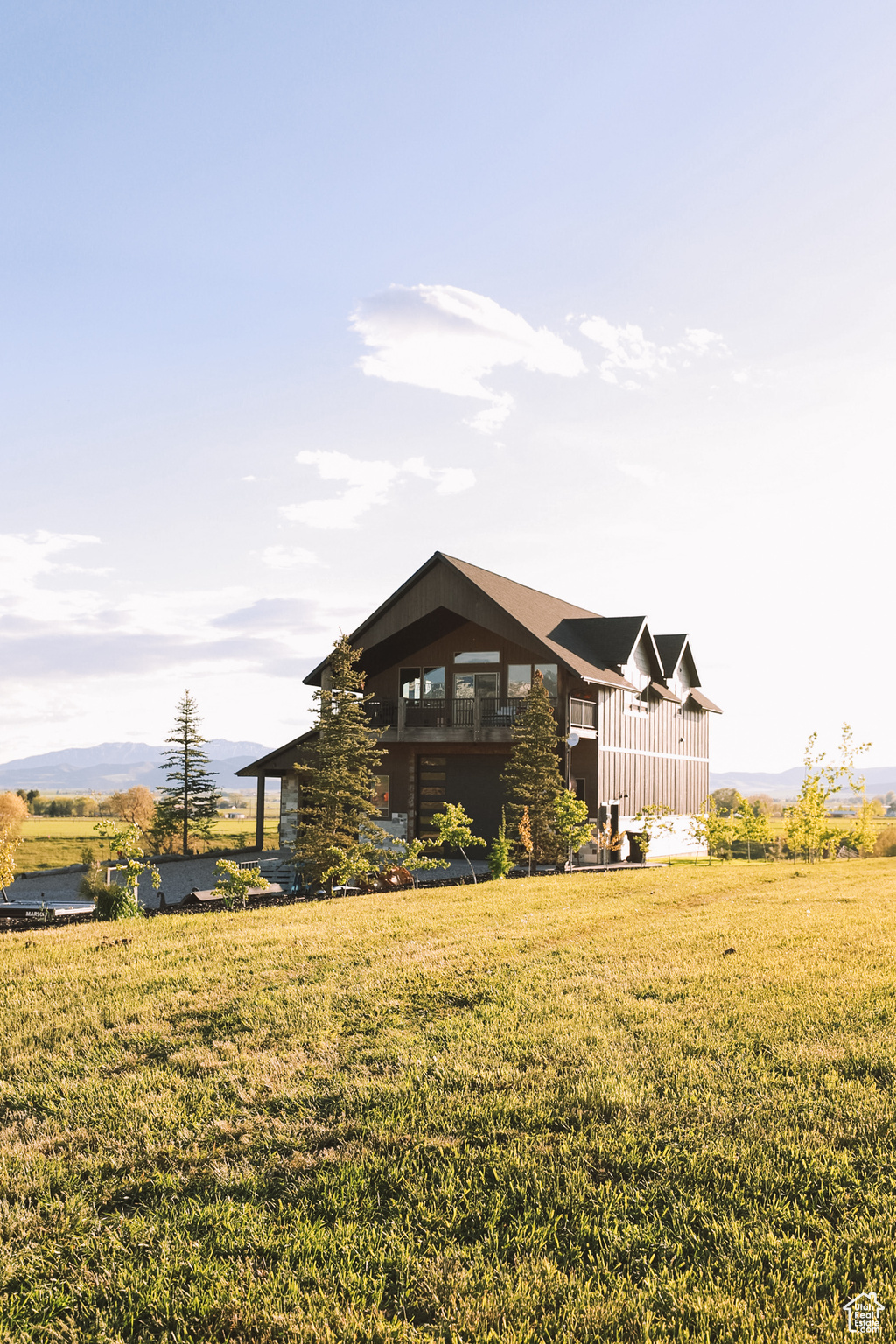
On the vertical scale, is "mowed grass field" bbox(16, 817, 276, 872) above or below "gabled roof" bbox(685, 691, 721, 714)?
below

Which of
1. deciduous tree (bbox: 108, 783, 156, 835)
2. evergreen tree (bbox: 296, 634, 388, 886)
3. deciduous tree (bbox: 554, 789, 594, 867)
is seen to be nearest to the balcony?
deciduous tree (bbox: 554, 789, 594, 867)

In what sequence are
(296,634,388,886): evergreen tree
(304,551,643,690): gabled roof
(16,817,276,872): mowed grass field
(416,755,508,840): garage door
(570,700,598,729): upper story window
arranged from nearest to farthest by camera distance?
(296,634,388,886): evergreen tree
(570,700,598,729): upper story window
(304,551,643,690): gabled roof
(416,755,508,840): garage door
(16,817,276,872): mowed grass field

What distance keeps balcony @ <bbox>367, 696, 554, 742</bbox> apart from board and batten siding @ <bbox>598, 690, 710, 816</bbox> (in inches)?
125

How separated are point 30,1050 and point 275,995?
1.98m

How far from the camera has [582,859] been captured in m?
25.1

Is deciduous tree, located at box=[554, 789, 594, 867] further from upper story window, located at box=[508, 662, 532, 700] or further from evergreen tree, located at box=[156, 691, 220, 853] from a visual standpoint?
evergreen tree, located at box=[156, 691, 220, 853]

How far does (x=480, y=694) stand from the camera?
27.5 meters

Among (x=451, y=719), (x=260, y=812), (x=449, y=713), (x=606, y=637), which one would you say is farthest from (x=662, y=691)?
(x=260, y=812)

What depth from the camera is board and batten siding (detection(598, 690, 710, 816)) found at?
27.1 m

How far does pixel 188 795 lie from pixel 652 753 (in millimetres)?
25938

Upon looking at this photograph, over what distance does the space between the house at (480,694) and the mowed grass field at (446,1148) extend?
54.1 ft

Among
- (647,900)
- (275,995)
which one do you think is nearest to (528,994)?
(275,995)

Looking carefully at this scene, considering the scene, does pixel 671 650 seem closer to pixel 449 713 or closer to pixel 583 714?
pixel 583 714

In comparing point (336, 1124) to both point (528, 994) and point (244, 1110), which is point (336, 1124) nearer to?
point (244, 1110)
